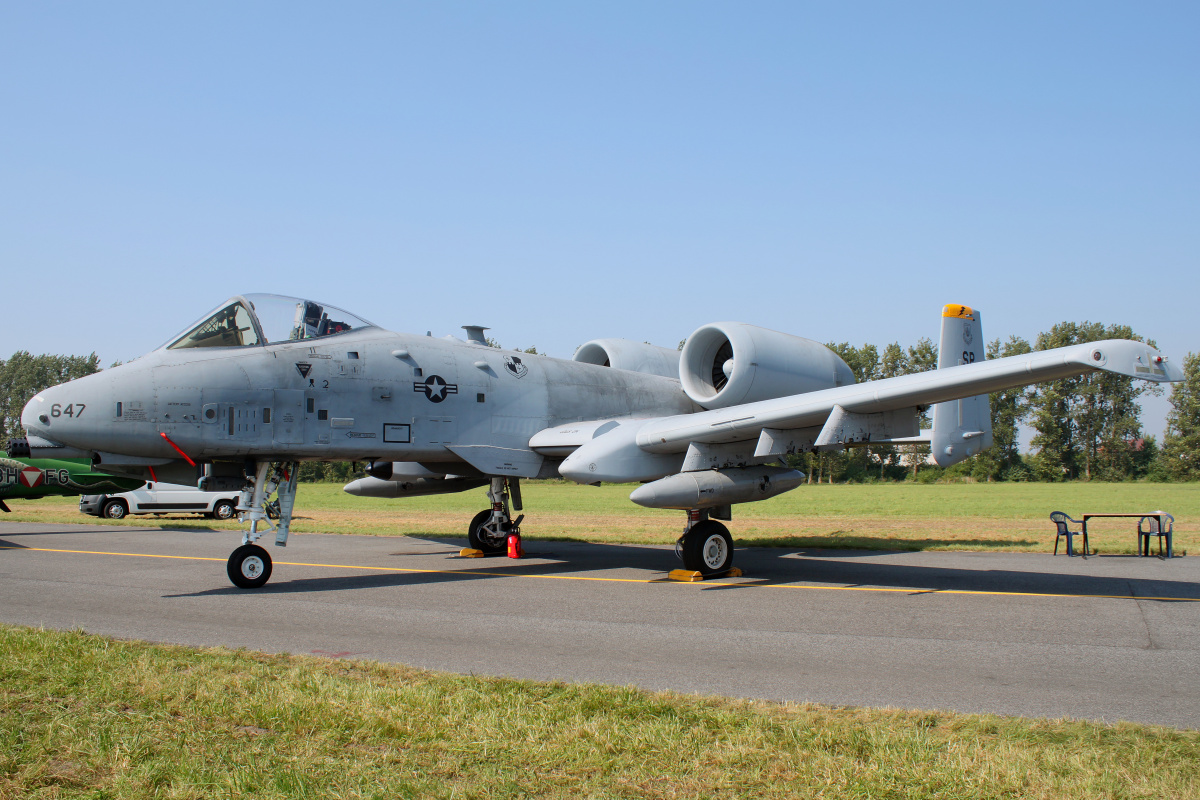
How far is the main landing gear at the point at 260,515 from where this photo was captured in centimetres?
1052

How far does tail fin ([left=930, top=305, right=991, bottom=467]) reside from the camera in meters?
12.0

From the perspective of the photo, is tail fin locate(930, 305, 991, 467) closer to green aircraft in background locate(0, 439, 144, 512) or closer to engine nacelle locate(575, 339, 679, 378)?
engine nacelle locate(575, 339, 679, 378)

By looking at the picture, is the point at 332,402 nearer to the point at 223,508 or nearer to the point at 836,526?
the point at 836,526

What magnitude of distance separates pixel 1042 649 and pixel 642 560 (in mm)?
8189

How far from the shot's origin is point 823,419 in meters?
10.7

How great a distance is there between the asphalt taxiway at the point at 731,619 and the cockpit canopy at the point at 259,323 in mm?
3190

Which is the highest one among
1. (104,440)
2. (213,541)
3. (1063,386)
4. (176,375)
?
(1063,386)

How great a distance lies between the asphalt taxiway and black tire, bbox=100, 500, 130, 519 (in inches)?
550

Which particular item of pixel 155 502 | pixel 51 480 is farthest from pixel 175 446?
pixel 155 502

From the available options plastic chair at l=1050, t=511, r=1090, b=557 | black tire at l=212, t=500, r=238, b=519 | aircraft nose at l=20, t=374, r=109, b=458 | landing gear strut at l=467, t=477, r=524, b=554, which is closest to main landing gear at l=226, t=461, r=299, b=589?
aircraft nose at l=20, t=374, r=109, b=458

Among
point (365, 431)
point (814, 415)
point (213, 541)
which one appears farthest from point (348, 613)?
point (213, 541)

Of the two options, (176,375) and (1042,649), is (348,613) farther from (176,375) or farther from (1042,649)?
(1042,649)

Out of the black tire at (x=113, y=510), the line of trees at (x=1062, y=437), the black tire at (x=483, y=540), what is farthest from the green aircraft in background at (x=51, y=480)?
the line of trees at (x=1062, y=437)

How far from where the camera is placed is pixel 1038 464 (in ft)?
305
